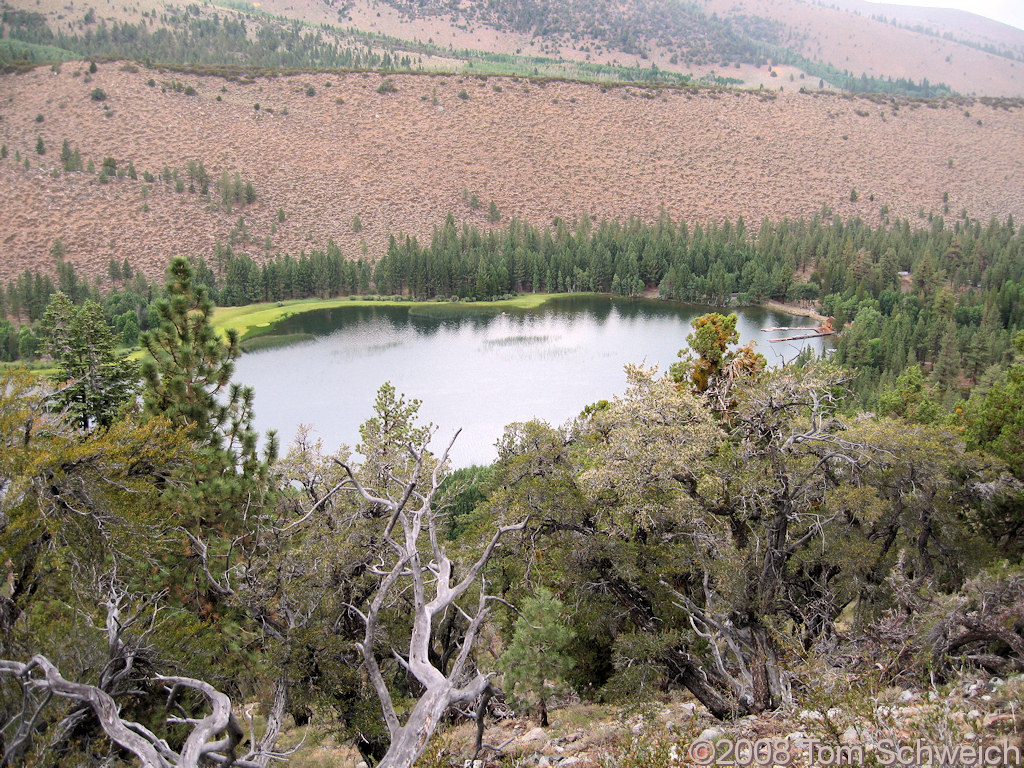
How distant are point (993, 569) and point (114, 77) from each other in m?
133

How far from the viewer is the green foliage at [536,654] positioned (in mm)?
12141

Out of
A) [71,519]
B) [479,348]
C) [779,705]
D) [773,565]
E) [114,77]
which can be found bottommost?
[479,348]

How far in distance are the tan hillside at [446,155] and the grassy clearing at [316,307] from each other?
19.1m

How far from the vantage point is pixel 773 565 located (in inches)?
470

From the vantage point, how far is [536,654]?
482 inches

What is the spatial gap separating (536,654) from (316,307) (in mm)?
66538

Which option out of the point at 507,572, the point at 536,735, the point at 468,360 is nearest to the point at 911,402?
the point at 507,572

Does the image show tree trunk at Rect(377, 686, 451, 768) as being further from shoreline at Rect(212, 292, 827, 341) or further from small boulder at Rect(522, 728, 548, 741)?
shoreline at Rect(212, 292, 827, 341)

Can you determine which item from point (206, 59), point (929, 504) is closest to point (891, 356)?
point (929, 504)

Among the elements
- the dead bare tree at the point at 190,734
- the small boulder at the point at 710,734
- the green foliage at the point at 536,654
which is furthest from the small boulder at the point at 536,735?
the dead bare tree at the point at 190,734

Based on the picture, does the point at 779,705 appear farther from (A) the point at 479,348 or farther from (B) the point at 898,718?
(A) the point at 479,348

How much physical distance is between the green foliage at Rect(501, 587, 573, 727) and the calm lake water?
17964 millimetres

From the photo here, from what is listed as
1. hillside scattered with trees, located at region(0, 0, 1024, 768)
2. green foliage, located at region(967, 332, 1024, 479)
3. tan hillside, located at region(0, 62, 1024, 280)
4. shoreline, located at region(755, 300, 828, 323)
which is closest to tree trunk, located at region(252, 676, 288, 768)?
hillside scattered with trees, located at region(0, 0, 1024, 768)

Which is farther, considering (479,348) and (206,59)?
(206,59)
